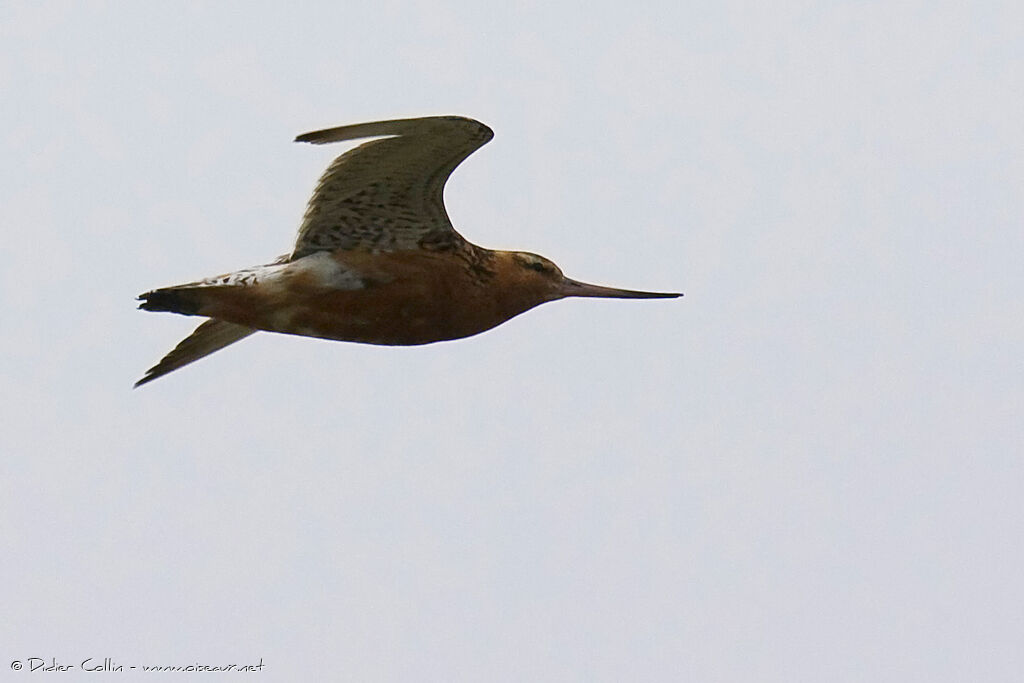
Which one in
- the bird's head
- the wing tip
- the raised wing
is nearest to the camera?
the wing tip

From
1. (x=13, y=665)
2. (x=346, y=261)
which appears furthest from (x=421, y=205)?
(x=13, y=665)

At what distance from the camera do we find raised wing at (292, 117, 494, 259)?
47.0ft

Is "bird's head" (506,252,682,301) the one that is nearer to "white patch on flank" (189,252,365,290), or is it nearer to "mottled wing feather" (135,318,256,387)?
"white patch on flank" (189,252,365,290)

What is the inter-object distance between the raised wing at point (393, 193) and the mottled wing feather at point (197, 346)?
149 centimetres

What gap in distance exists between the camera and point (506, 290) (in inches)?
614

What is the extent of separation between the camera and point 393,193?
14.9 metres

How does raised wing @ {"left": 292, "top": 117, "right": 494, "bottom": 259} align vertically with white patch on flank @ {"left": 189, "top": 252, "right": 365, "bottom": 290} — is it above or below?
above

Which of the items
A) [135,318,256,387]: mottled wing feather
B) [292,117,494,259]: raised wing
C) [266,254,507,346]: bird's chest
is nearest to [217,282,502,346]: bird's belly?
[266,254,507,346]: bird's chest

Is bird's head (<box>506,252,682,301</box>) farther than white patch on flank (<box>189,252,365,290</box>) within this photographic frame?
Yes

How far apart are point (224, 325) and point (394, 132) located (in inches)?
121

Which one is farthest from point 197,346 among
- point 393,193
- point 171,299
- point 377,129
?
point 377,129

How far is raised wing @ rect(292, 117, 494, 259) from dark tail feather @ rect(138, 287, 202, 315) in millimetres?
869

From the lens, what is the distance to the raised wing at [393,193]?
14.3 m

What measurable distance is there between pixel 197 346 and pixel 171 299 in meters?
→ 1.73
